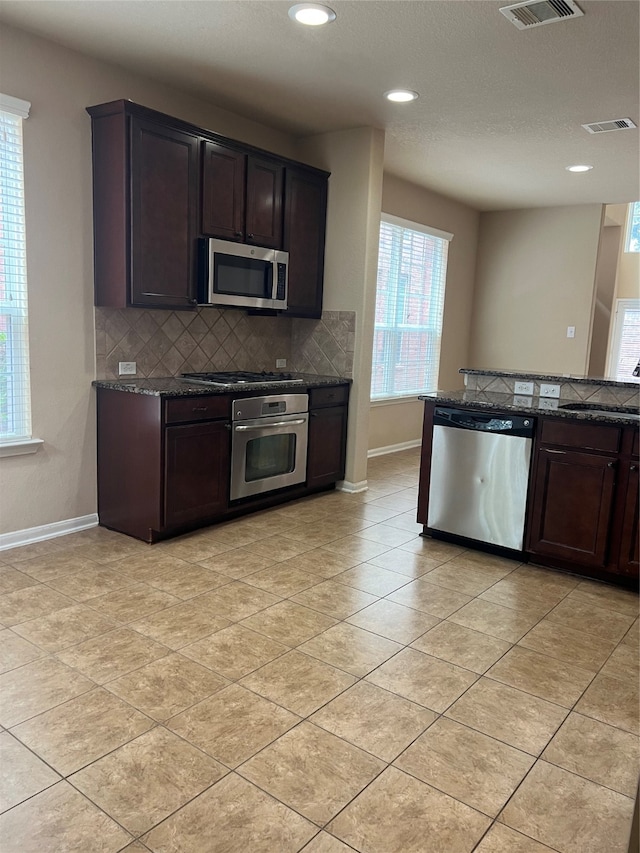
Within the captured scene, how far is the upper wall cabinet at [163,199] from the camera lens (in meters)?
3.44

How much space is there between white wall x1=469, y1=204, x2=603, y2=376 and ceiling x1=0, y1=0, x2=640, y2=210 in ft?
5.95

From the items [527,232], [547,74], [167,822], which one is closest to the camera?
[167,822]

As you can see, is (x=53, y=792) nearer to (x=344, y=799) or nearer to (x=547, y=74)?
(x=344, y=799)

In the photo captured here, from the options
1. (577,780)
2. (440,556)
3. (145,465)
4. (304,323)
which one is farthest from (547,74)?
(577,780)

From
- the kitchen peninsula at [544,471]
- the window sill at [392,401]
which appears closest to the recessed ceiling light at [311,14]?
the kitchen peninsula at [544,471]

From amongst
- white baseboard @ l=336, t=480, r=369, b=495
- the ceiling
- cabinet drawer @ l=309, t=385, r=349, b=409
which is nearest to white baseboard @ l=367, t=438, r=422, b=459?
white baseboard @ l=336, t=480, r=369, b=495

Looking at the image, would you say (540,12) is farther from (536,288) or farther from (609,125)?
(536,288)

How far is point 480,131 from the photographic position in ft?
14.6

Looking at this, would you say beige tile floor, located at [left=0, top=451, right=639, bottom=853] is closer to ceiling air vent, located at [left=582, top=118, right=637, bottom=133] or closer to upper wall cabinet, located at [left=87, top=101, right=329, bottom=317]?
upper wall cabinet, located at [left=87, top=101, right=329, bottom=317]

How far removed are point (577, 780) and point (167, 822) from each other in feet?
3.80

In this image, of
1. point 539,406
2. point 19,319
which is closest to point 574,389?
point 539,406

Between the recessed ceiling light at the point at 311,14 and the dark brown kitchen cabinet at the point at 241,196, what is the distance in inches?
42.6

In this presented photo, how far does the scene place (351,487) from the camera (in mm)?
4914

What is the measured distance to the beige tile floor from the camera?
1.63 m
